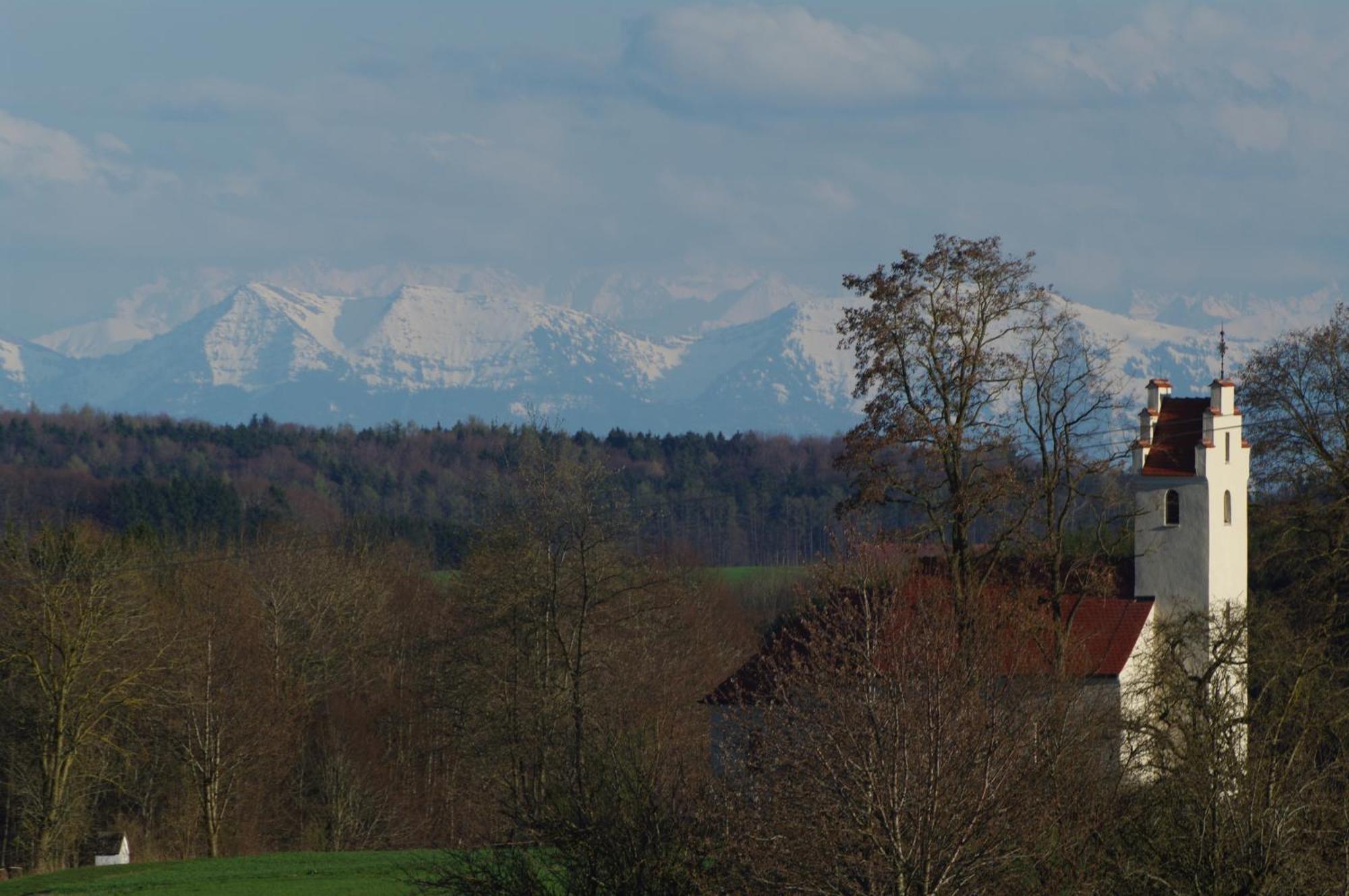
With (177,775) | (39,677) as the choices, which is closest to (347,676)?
(177,775)

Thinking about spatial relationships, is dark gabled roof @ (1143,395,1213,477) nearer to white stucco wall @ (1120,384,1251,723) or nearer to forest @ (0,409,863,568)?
white stucco wall @ (1120,384,1251,723)

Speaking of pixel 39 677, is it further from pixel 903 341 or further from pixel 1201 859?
pixel 1201 859

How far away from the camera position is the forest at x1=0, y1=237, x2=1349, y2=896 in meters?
24.6

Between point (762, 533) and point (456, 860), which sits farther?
point (762, 533)

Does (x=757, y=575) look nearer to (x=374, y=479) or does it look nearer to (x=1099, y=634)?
(x=374, y=479)

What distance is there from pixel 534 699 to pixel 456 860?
2454 centimetres

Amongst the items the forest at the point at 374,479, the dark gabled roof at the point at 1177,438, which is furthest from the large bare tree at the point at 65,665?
the forest at the point at 374,479

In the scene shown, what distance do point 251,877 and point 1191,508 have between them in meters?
27.4

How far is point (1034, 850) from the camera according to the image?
2483 centimetres

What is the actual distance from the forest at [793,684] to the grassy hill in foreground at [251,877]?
306cm

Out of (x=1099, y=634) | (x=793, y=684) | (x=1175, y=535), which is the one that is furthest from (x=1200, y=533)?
(x=793, y=684)

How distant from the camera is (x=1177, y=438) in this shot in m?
51.7

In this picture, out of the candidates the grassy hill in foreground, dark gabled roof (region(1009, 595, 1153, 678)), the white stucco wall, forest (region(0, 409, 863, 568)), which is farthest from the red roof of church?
forest (region(0, 409, 863, 568))

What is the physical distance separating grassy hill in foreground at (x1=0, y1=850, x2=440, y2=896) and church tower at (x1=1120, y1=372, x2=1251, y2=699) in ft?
71.1
